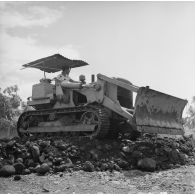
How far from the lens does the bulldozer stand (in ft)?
32.3

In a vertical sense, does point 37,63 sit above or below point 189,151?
above

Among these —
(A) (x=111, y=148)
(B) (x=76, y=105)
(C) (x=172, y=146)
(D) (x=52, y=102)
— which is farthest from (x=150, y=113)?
(D) (x=52, y=102)

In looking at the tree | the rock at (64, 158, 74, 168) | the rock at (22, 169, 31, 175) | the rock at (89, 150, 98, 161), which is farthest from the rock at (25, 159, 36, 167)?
the tree

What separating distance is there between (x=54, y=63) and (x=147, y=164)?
19.3ft

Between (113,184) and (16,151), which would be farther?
(16,151)

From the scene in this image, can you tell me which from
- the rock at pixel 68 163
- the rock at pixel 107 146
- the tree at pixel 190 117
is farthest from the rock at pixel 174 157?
the tree at pixel 190 117

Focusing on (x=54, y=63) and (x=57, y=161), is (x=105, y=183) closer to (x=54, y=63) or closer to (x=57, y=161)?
(x=57, y=161)

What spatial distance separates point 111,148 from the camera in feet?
29.7

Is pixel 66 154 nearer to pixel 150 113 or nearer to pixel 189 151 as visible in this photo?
pixel 150 113

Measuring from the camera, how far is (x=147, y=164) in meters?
7.88

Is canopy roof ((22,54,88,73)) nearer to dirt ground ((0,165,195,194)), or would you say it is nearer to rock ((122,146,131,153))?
rock ((122,146,131,153))

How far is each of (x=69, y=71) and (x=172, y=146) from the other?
16.8 ft

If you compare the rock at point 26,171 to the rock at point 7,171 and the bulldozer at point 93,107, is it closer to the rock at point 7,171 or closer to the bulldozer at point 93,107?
the rock at point 7,171

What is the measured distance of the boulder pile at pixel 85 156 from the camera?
24.3 ft
